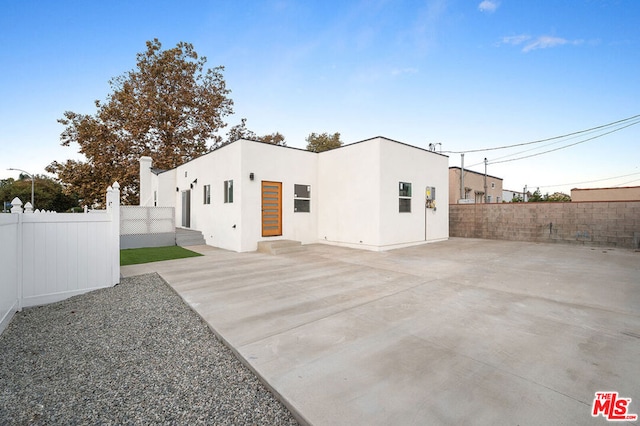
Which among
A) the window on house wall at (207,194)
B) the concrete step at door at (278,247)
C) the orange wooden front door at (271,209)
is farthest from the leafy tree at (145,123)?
the concrete step at door at (278,247)

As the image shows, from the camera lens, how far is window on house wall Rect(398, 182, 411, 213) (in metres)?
8.84

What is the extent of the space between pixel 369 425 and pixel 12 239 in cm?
439

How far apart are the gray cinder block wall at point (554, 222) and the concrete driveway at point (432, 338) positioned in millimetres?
5362

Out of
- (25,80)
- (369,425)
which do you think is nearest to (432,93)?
(369,425)

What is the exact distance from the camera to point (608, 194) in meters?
12.9

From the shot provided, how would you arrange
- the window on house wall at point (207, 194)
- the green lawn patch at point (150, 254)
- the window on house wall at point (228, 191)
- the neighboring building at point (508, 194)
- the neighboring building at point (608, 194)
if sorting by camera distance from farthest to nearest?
the neighboring building at point (508, 194) → the neighboring building at point (608, 194) → the window on house wall at point (207, 194) → the window on house wall at point (228, 191) → the green lawn patch at point (150, 254)

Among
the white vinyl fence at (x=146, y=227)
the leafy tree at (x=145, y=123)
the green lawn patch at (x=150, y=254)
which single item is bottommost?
the green lawn patch at (x=150, y=254)

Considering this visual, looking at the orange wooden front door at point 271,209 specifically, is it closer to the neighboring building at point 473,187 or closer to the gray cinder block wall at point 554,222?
the gray cinder block wall at point 554,222

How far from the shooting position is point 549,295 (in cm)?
373

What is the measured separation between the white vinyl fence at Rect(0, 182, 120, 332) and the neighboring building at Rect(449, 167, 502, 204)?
14800 mm

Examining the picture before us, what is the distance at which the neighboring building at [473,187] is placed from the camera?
56.9 ft

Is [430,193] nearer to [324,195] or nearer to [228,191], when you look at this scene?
[324,195]
